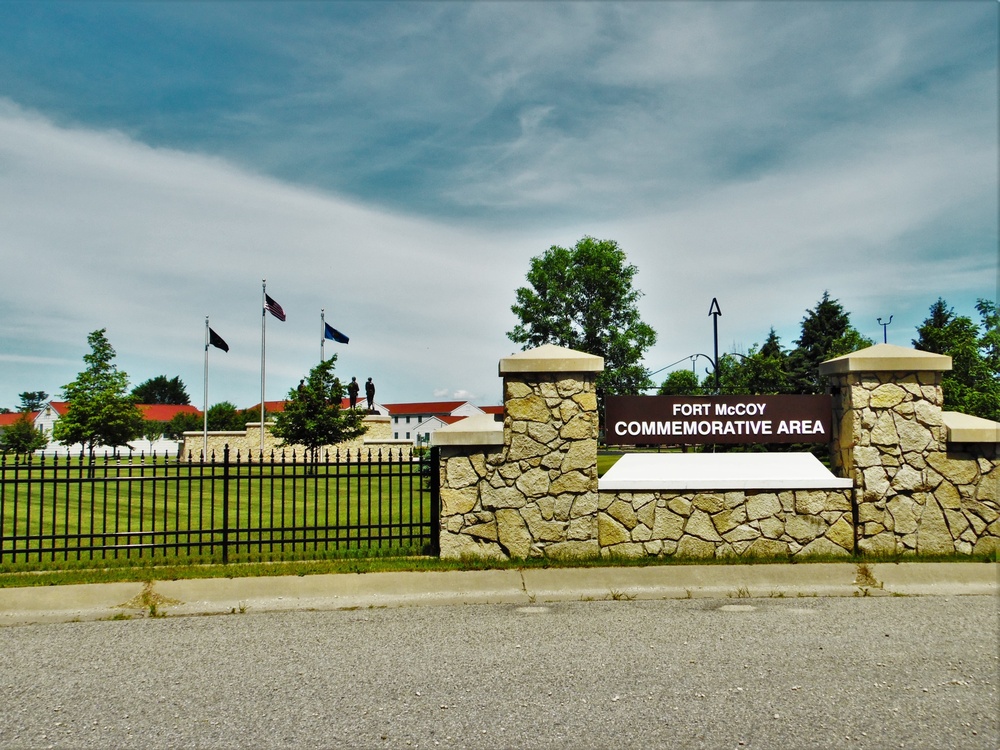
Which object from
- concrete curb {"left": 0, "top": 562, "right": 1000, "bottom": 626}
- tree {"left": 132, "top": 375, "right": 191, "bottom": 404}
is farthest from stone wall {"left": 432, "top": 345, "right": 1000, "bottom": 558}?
tree {"left": 132, "top": 375, "right": 191, "bottom": 404}

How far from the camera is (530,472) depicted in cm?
911

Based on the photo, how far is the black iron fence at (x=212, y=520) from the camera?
29.3 feet

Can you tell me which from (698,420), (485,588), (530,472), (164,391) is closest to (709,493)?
(698,420)

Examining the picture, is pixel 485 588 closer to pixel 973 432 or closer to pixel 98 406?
pixel 973 432

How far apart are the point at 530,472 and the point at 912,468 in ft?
17.4

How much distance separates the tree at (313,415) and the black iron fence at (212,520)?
5.41 meters

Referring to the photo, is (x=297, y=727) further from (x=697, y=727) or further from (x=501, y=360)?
(x=501, y=360)

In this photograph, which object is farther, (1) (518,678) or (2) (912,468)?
(2) (912,468)

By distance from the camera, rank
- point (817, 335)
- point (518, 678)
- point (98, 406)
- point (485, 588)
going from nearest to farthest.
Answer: point (518, 678)
point (485, 588)
point (98, 406)
point (817, 335)

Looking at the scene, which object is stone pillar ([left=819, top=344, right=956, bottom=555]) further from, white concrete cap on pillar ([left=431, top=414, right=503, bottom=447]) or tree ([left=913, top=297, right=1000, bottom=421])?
tree ([left=913, top=297, right=1000, bottom=421])

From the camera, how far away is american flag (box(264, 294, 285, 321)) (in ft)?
105

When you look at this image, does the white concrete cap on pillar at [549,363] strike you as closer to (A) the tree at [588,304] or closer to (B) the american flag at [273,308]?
(B) the american flag at [273,308]

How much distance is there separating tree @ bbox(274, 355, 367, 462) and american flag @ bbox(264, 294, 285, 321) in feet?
17.8

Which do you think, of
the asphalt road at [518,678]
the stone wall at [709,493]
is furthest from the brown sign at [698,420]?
the asphalt road at [518,678]
